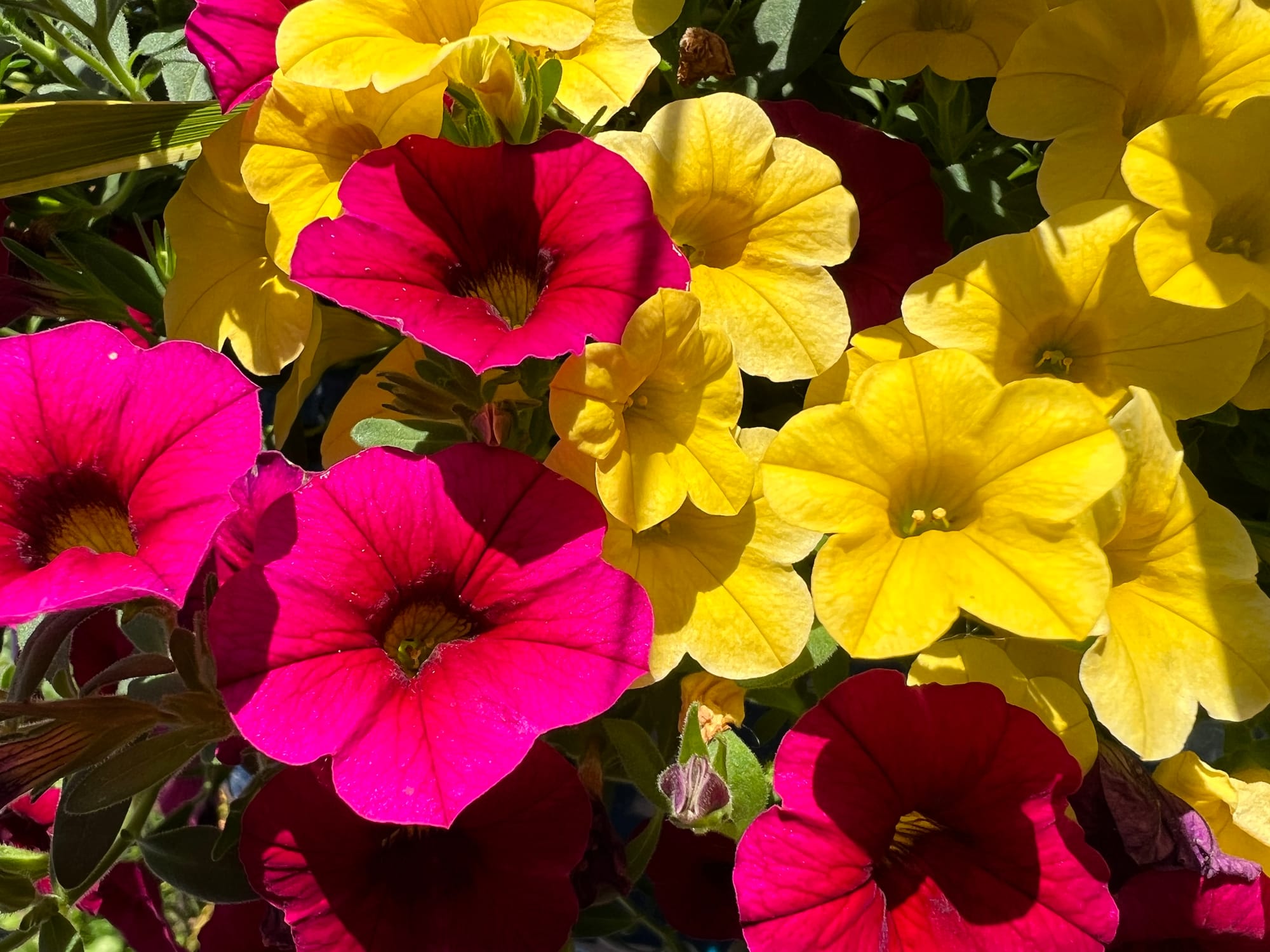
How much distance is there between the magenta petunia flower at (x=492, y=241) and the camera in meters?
0.55

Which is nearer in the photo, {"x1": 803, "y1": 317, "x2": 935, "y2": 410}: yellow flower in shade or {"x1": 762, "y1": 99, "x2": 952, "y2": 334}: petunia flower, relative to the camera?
{"x1": 803, "y1": 317, "x2": 935, "y2": 410}: yellow flower in shade

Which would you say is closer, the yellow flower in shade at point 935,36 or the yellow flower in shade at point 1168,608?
the yellow flower in shade at point 1168,608

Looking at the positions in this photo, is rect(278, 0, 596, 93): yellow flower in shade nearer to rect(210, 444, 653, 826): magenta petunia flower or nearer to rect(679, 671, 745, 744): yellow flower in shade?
rect(210, 444, 653, 826): magenta petunia flower

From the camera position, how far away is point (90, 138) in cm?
74

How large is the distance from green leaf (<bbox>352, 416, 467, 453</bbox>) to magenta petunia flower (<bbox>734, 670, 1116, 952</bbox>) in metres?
0.32

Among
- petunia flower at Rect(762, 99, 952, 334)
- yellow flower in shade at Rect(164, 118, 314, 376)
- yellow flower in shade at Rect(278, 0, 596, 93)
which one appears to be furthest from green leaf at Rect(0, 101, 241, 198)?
petunia flower at Rect(762, 99, 952, 334)

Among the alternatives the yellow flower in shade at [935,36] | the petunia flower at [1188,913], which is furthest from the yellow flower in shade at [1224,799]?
the yellow flower in shade at [935,36]

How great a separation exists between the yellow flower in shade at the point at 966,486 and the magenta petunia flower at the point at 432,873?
20 cm

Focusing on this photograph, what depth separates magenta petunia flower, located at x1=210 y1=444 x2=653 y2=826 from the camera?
1.73 feet

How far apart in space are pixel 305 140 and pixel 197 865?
0.51 meters

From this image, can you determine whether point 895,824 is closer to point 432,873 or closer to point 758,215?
point 432,873

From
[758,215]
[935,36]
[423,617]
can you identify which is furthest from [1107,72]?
[423,617]

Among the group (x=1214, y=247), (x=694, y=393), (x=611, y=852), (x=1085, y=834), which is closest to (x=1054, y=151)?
(x=1214, y=247)

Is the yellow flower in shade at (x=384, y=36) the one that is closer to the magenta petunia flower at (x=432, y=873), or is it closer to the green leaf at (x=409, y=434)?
the green leaf at (x=409, y=434)
